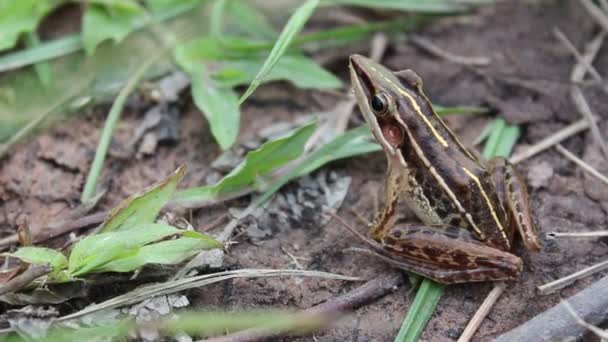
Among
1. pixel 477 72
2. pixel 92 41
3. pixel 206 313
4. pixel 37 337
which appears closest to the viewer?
pixel 37 337

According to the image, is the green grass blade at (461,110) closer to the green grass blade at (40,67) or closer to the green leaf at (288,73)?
the green leaf at (288,73)

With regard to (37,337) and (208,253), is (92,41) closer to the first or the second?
(208,253)

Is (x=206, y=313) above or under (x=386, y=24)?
under

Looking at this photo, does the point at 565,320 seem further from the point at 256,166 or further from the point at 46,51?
the point at 46,51

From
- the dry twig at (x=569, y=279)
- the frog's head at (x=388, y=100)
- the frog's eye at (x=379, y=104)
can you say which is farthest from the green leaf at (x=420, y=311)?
the frog's eye at (x=379, y=104)

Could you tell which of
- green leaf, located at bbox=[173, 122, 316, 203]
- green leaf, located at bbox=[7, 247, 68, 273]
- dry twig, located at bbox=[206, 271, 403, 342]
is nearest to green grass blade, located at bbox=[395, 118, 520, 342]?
dry twig, located at bbox=[206, 271, 403, 342]

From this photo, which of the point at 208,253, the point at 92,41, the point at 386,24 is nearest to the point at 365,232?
the point at 208,253

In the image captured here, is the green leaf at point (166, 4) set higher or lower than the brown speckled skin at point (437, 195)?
higher

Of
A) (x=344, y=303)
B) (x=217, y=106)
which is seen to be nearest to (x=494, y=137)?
(x=344, y=303)
